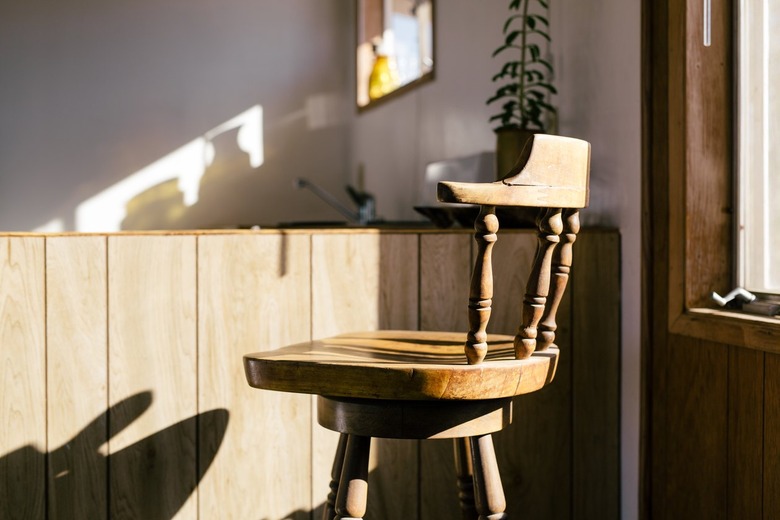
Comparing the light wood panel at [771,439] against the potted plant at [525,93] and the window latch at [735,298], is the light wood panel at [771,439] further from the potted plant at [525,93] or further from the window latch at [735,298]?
the potted plant at [525,93]

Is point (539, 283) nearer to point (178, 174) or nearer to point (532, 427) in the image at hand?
point (532, 427)

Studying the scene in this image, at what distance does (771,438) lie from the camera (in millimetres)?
1239

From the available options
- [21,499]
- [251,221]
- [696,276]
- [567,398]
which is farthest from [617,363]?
[251,221]

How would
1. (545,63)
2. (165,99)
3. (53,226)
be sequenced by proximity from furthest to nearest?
(165,99) < (53,226) < (545,63)

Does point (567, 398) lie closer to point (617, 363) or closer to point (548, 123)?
point (617, 363)

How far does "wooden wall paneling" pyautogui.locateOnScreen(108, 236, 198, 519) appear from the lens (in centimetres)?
139

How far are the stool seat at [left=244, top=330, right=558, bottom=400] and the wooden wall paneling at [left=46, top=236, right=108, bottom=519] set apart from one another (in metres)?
0.41

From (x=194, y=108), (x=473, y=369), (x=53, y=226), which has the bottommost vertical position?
(x=473, y=369)

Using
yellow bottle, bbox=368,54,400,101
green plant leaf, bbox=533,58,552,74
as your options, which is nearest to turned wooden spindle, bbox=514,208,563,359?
green plant leaf, bbox=533,58,552,74

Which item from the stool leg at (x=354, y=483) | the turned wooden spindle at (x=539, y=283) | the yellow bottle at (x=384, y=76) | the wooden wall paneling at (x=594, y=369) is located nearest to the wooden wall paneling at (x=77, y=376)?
the stool leg at (x=354, y=483)

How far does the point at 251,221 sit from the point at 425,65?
1.29 m

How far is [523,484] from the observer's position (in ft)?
5.39

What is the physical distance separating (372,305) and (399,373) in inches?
22.7

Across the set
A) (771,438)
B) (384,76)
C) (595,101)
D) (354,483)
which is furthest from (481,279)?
(384,76)
